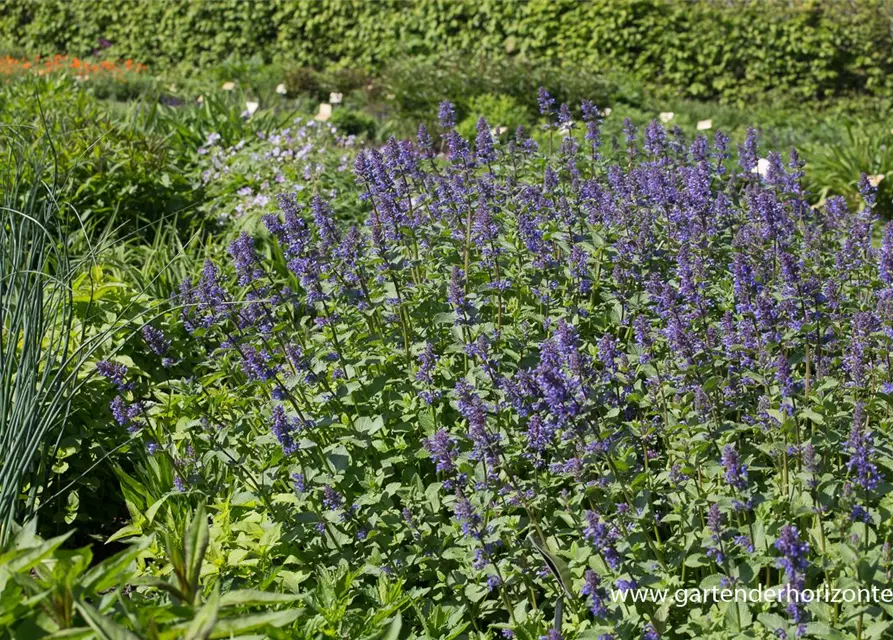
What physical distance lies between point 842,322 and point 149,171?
475 centimetres

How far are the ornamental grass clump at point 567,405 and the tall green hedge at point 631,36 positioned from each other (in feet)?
27.7

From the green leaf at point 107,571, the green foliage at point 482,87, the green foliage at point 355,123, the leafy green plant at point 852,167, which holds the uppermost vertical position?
the green leaf at point 107,571

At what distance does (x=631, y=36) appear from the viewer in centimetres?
1216

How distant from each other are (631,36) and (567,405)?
10.6 metres

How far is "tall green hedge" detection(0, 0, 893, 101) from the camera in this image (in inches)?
460

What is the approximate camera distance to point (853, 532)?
2.31 meters

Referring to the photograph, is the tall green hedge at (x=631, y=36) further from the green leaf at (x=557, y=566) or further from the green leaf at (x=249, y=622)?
the green leaf at (x=249, y=622)

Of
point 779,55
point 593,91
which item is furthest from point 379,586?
point 779,55

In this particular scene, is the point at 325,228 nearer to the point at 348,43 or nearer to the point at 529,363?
the point at 529,363

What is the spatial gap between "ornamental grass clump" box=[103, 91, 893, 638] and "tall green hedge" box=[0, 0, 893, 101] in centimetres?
846

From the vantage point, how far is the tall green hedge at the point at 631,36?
38.3 feet

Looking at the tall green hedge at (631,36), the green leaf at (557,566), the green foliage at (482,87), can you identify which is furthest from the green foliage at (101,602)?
the tall green hedge at (631,36)

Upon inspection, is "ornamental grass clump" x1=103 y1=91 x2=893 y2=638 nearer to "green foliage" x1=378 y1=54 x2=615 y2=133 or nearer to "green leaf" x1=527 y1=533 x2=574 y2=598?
"green leaf" x1=527 y1=533 x2=574 y2=598

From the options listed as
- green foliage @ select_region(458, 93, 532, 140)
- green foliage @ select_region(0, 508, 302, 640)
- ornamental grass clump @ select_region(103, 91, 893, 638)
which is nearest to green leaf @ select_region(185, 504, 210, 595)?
green foliage @ select_region(0, 508, 302, 640)
